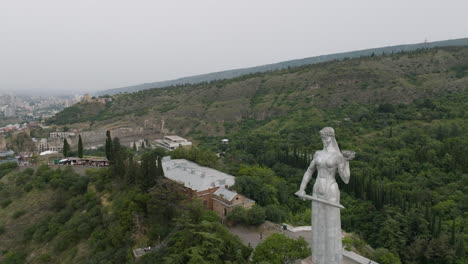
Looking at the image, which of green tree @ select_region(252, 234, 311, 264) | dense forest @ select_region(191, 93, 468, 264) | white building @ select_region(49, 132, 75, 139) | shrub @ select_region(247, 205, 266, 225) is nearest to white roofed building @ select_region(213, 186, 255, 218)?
shrub @ select_region(247, 205, 266, 225)

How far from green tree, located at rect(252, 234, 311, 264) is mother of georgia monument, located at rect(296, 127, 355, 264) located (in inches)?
379

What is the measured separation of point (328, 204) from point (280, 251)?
11.0 metres

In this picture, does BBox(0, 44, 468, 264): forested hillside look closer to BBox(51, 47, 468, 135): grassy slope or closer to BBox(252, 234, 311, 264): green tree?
BBox(51, 47, 468, 135): grassy slope

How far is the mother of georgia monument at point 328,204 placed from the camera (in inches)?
394

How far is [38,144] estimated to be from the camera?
269ft

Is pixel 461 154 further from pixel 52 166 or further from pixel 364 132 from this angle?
pixel 52 166

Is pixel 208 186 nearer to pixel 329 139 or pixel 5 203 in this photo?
pixel 329 139

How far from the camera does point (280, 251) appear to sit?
64.9 ft

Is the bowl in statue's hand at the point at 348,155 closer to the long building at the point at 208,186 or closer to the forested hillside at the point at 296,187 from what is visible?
the forested hillside at the point at 296,187

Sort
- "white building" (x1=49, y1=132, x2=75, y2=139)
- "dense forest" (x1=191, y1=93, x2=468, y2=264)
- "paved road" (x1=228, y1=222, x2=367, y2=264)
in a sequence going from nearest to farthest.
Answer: "paved road" (x1=228, y1=222, x2=367, y2=264) < "dense forest" (x1=191, y1=93, x2=468, y2=264) < "white building" (x1=49, y1=132, x2=75, y2=139)

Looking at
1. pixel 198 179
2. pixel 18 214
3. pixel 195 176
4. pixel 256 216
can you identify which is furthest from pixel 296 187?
pixel 18 214

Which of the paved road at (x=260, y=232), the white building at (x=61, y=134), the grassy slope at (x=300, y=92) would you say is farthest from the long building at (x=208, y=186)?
the white building at (x=61, y=134)

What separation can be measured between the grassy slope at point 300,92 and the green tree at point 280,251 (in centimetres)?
7518

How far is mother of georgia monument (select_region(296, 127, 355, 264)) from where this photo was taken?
1001 centimetres
